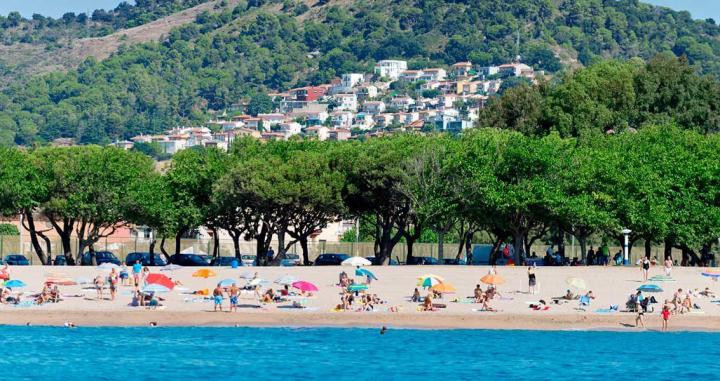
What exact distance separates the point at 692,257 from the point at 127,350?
4208cm

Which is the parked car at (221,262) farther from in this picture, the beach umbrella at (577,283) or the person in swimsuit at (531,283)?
the beach umbrella at (577,283)

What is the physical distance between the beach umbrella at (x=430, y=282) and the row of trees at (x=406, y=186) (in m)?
14.1

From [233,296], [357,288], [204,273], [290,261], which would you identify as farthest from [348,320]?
[290,261]

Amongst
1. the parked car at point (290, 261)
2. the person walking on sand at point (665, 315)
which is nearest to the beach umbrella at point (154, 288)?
the person walking on sand at point (665, 315)

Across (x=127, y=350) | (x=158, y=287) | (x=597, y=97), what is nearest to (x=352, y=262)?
(x=158, y=287)

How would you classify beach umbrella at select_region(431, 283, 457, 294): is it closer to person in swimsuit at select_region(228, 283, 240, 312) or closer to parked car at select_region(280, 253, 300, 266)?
person in swimsuit at select_region(228, 283, 240, 312)

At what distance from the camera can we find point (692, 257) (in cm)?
8875

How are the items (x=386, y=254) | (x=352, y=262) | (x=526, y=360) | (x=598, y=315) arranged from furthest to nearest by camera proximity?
1. (x=386, y=254)
2. (x=352, y=262)
3. (x=598, y=315)
4. (x=526, y=360)

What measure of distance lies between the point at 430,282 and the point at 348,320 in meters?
4.83

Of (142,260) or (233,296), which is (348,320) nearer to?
(233,296)

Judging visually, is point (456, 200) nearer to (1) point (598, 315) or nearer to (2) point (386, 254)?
(2) point (386, 254)

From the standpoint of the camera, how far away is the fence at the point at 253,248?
109 metres

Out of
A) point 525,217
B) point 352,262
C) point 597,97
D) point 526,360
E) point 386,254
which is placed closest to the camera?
point 526,360

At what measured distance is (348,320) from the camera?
62906 millimetres
